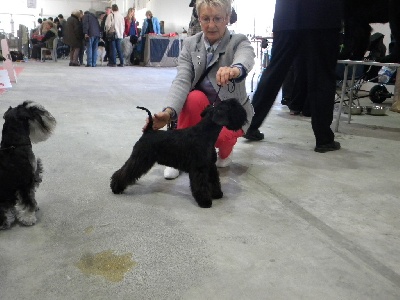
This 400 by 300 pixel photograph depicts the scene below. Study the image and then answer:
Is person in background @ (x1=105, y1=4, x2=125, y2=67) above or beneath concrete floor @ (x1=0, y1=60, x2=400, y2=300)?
above

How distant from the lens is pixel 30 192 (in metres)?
1.58

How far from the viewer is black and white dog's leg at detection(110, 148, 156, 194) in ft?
6.11

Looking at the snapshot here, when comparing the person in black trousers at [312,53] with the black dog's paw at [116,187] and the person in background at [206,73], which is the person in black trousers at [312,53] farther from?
the black dog's paw at [116,187]

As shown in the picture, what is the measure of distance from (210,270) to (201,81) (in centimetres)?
129

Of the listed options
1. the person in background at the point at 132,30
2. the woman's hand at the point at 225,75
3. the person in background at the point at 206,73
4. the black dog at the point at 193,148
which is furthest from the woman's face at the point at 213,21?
the person in background at the point at 132,30

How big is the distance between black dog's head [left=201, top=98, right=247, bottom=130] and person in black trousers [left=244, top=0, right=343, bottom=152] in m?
1.13

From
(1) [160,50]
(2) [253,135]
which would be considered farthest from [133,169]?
(1) [160,50]

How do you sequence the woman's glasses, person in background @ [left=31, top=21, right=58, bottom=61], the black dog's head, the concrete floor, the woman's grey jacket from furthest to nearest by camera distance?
person in background @ [left=31, top=21, right=58, bottom=61] → the woman's grey jacket → the woman's glasses → the black dog's head → the concrete floor

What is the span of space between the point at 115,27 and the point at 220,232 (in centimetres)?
1016

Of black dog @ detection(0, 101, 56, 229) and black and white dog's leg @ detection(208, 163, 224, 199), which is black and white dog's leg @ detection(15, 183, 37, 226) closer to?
black dog @ detection(0, 101, 56, 229)

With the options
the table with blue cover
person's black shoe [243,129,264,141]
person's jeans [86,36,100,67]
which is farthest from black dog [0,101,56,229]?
the table with blue cover

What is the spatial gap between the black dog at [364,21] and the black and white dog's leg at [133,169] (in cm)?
214

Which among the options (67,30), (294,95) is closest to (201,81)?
(294,95)

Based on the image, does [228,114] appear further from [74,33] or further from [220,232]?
[74,33]
